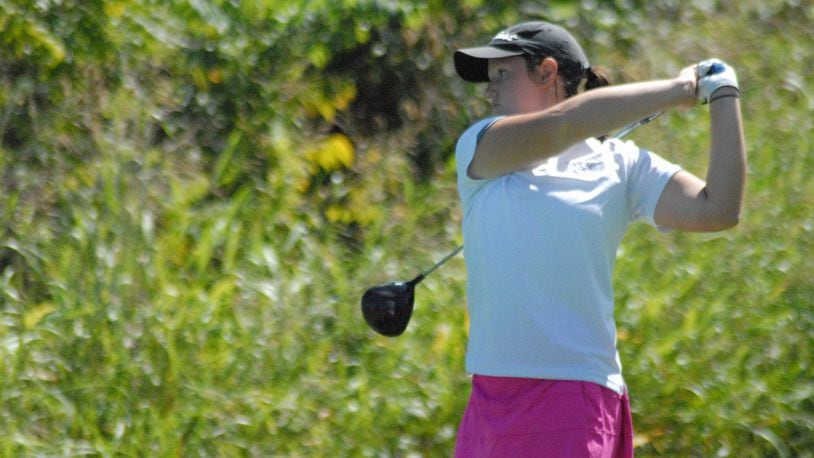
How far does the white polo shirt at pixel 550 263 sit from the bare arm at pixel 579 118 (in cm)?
9

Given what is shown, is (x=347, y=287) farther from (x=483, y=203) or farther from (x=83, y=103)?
(x=483, y=203)

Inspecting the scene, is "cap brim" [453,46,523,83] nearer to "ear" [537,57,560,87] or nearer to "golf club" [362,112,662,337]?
"ear" [537,57,560,87]

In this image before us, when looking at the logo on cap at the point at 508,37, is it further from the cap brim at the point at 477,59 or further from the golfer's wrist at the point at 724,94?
the golfer's wrist at the point at 724,94

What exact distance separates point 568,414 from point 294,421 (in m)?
1.82

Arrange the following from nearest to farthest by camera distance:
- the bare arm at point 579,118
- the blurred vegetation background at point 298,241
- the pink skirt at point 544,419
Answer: the bare arm at point 579,118
the pink skirt at point 544,419
the blurred vegetation background at point 298,241

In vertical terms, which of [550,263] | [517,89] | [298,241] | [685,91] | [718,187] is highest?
[685,91]

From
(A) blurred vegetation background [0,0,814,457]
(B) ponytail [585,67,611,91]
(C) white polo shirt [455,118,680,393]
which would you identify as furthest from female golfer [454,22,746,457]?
(A) blurred vegetation background [0,0,814,457]

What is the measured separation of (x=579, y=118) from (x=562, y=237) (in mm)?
265

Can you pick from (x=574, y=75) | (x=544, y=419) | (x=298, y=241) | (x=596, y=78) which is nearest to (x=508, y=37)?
(x=574, y=75)

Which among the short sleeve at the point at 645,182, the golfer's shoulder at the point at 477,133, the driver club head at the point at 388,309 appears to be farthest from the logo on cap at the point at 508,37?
the driver club head at the point at 388,309

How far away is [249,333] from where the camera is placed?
4770mm

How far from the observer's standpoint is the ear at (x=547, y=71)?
10.2ft

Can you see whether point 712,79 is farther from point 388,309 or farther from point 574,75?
point 388,309

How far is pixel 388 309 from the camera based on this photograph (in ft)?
10.9
